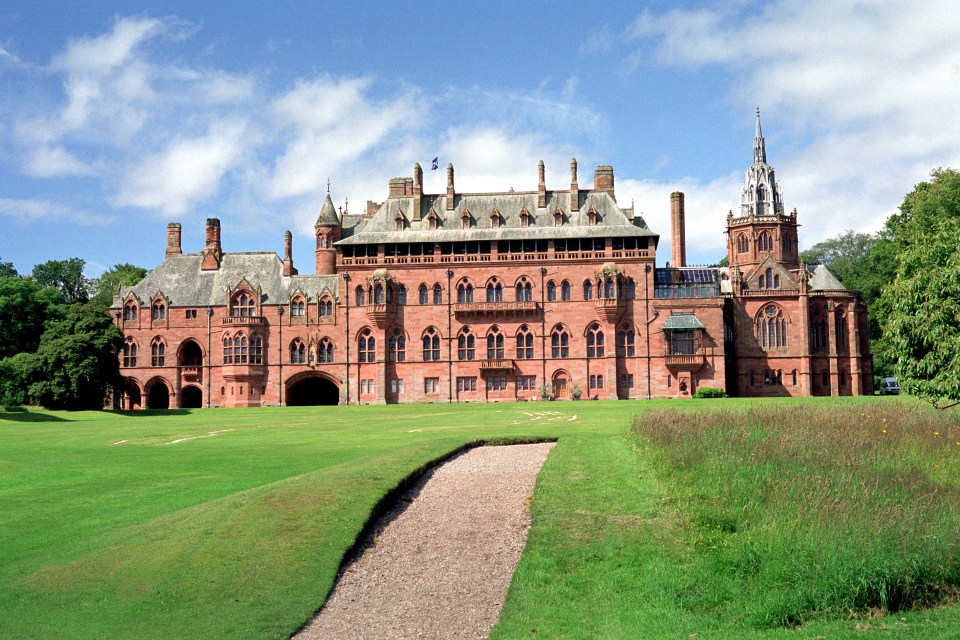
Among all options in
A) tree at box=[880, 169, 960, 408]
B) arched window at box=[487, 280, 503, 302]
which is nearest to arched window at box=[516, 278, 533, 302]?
arched window at box=[487, 280, 503, 302]

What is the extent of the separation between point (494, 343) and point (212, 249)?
98.3 feet

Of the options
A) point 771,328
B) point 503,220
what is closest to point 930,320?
point 771,328

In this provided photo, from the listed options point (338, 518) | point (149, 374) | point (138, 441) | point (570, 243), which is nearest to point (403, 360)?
point (570, 243)

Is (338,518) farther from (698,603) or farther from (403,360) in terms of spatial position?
(403,360)

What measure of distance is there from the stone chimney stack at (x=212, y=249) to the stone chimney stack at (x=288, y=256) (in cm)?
665

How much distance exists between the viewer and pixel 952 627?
11914mm

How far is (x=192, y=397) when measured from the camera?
86188 millimetres

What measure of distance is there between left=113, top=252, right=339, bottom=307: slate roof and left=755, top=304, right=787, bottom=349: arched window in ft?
127

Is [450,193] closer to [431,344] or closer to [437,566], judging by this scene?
[431,344]

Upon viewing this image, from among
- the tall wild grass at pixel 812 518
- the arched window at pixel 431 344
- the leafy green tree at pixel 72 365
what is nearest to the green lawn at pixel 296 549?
the tall wild grass at pixel 812 518

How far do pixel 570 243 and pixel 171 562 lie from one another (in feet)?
216

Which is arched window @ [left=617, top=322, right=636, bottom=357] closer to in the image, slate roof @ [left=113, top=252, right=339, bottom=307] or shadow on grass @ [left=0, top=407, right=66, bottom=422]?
slate roof @ [left=113, top=252, right=339, bottom=307]

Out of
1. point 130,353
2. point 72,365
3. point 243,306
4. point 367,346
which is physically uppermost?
point 243,306

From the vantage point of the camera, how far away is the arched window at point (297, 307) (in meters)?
80.9
